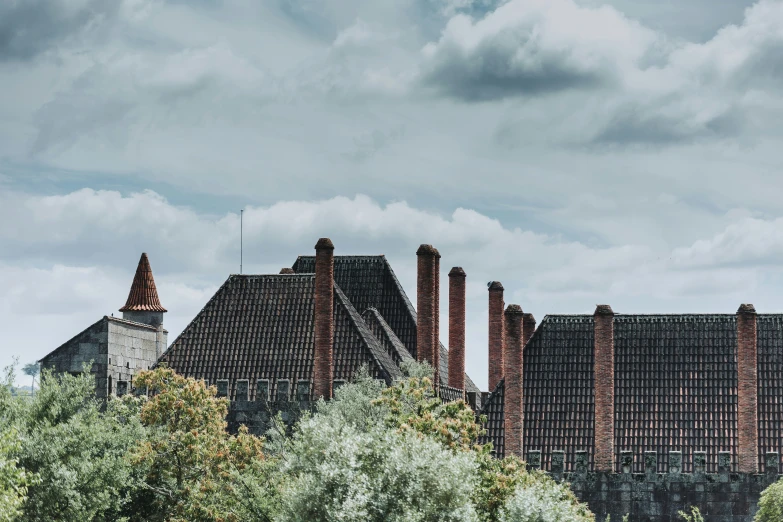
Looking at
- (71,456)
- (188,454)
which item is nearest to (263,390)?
(188,454)

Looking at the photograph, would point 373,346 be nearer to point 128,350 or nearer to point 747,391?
point 128,350

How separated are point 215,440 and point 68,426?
4573 mm

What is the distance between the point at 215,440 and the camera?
40750 millimetres

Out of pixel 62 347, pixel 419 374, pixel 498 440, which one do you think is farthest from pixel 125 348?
pixel 498 440

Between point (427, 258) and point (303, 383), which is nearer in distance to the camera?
point (303, 383)

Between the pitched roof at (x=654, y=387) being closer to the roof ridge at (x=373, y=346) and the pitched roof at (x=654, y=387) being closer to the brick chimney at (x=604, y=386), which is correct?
the brick chimney at (x=604, y=386)

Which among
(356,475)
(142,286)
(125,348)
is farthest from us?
(142,286)

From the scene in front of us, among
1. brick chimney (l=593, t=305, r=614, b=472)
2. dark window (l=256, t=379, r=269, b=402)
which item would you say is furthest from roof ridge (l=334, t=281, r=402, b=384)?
brick chimney (l=593, t=305, r=614, b=472)

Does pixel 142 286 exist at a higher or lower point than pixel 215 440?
higher

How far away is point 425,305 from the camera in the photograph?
55.3 meters

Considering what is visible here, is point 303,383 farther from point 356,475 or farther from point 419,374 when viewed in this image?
point 356,475

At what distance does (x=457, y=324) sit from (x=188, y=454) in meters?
21.0

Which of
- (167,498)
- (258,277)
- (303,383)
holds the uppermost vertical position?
(258,277)

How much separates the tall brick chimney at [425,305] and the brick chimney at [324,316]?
17.3 feet
